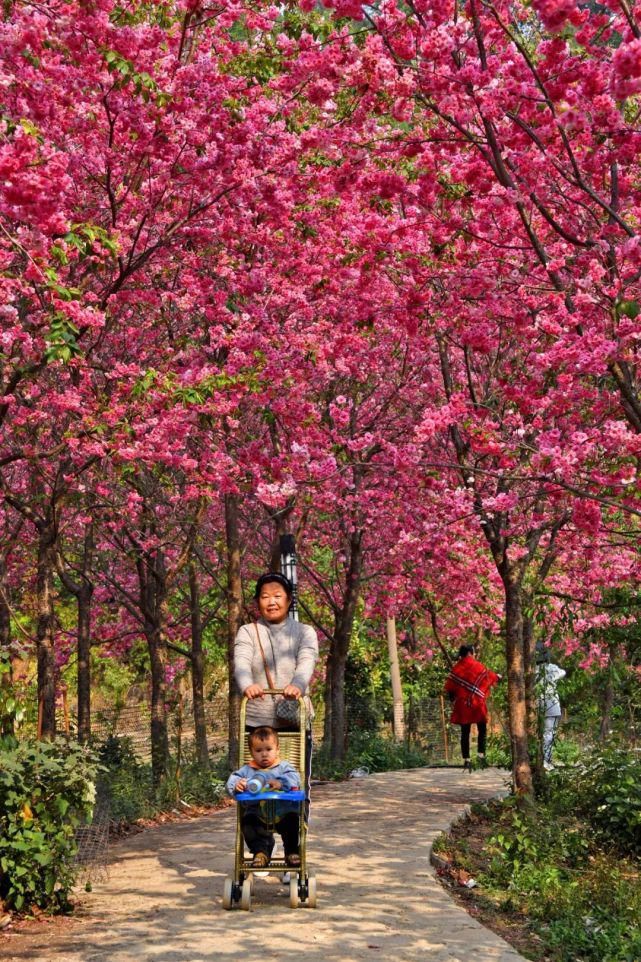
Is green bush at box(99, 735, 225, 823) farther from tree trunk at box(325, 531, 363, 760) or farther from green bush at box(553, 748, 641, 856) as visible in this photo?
green bush at box(553, 748, 641, 856)

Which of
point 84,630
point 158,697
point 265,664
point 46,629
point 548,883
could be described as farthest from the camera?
point 84,630

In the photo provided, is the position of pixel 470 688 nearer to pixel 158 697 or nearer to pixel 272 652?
pixel 158 697

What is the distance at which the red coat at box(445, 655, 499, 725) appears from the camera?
18453mm

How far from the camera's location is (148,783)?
642 inches

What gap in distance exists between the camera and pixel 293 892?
26.0 feet

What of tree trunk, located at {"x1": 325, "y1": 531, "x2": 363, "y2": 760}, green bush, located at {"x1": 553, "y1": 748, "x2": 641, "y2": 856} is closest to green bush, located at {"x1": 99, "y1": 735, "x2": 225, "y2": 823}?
tree trunk, located at {"x1": 325, "y1": 531, "x2": 363, "y2": 760}

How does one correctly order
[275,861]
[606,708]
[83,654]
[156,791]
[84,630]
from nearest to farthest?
[275,861] < [156,791] < [84,630] < [83,654] < [606,708]

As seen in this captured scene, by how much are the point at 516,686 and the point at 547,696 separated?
180 cm

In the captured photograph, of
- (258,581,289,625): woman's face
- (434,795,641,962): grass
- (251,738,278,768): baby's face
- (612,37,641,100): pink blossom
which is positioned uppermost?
(612,37,641,100): pink blossom

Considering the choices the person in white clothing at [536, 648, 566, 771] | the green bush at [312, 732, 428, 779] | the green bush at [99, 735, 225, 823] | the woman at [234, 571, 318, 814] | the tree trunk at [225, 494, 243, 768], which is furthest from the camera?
the green bush at [312, 732, 428, 779]

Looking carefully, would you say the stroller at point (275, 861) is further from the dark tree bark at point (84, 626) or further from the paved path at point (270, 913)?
the dark tree bark at point (84, 626)

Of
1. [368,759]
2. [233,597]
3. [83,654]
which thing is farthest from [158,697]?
[368,759]

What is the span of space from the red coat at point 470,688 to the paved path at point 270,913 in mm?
6000

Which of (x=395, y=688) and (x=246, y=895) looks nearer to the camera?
(x=246, y=895)
